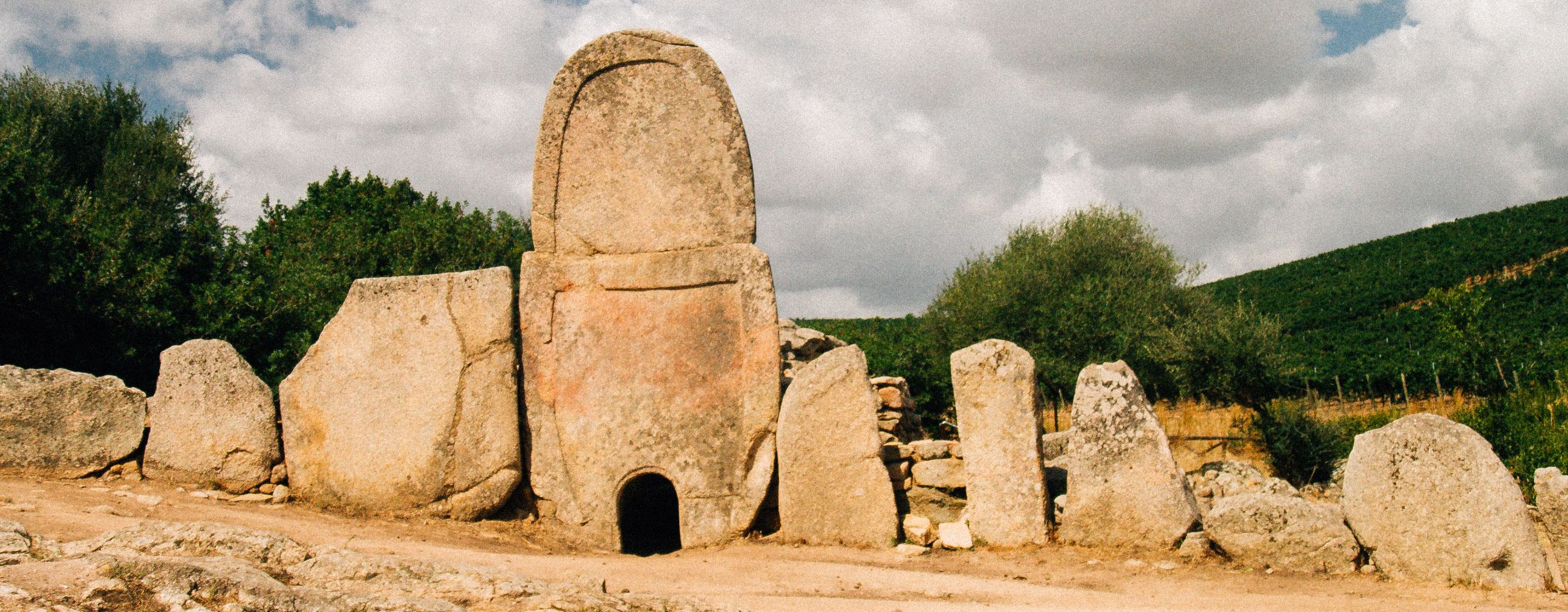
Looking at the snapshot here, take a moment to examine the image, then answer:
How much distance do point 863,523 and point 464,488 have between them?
3.64 m

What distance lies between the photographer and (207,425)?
8680mm

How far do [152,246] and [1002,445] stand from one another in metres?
15.9

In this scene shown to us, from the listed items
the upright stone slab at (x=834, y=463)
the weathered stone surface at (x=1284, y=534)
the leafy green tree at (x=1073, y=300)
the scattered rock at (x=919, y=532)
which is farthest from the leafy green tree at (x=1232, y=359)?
the upright stone slab at (x=834, y=463)

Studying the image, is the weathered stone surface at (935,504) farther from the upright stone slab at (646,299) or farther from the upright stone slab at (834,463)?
the upright stone slab at (646,299)

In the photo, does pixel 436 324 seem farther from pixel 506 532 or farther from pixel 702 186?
pixel 702 186

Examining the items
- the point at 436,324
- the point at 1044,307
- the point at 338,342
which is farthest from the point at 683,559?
the point at 1044,307

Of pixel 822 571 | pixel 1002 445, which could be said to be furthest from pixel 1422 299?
pixel 822 571

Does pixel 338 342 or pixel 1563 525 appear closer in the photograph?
pixel 1563 525

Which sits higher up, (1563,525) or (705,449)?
(705,449)

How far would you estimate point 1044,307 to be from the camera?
18969 millimetres

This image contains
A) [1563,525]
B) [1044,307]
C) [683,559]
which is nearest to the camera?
[1563,525]

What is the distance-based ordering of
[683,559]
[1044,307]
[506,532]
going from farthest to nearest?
[1044,307] → [506,532] → [683,559]

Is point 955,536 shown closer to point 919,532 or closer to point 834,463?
point 919,532

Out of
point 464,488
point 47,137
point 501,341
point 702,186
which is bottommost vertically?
point 464,488
